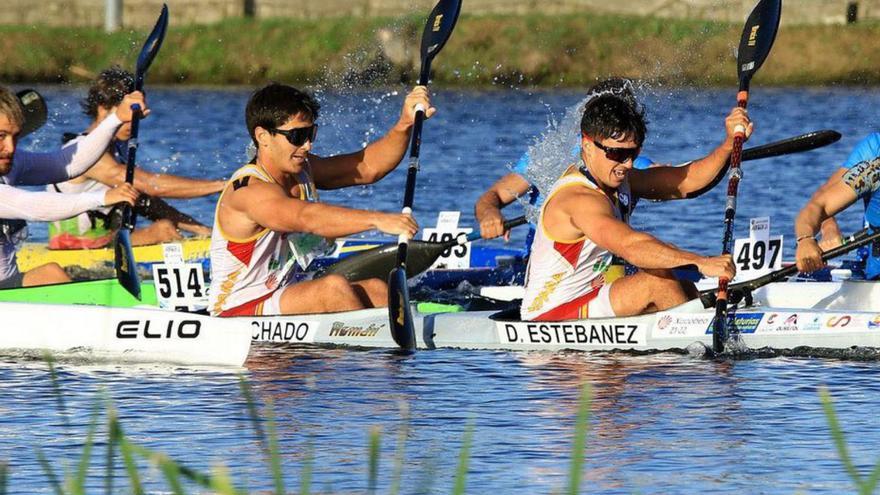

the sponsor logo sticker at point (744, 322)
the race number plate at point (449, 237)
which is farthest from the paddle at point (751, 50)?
the race number plate at point (449, 237)

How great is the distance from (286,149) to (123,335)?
131 centimetres

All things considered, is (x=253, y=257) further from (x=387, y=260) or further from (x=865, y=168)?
(x=865, y=168)

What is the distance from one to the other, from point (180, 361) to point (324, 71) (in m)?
27.7

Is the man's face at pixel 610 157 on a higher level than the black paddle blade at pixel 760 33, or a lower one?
lower

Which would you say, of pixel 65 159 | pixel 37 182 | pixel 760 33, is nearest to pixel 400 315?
pixel 65 159

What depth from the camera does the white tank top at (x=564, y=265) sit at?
31.6ft

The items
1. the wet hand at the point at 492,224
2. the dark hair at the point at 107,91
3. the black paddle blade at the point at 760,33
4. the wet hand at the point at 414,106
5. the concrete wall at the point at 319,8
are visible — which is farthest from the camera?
the concrete wall at the point at 319,8

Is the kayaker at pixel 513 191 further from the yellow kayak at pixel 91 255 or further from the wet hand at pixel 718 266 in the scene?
the yellow kayak at pixel 91 255

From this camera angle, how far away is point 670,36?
35.4 metres

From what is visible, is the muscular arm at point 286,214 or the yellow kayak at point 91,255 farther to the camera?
the yellow kayak at point 91,255

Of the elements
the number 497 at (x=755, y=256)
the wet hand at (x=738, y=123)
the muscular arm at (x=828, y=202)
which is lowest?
the number 497 at (x=755, y=256)

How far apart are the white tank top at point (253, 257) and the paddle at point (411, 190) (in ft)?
1.58

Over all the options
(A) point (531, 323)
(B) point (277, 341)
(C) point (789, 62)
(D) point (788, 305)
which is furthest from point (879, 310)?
(C) point (789, 62)

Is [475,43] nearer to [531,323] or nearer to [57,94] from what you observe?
[57,94]
